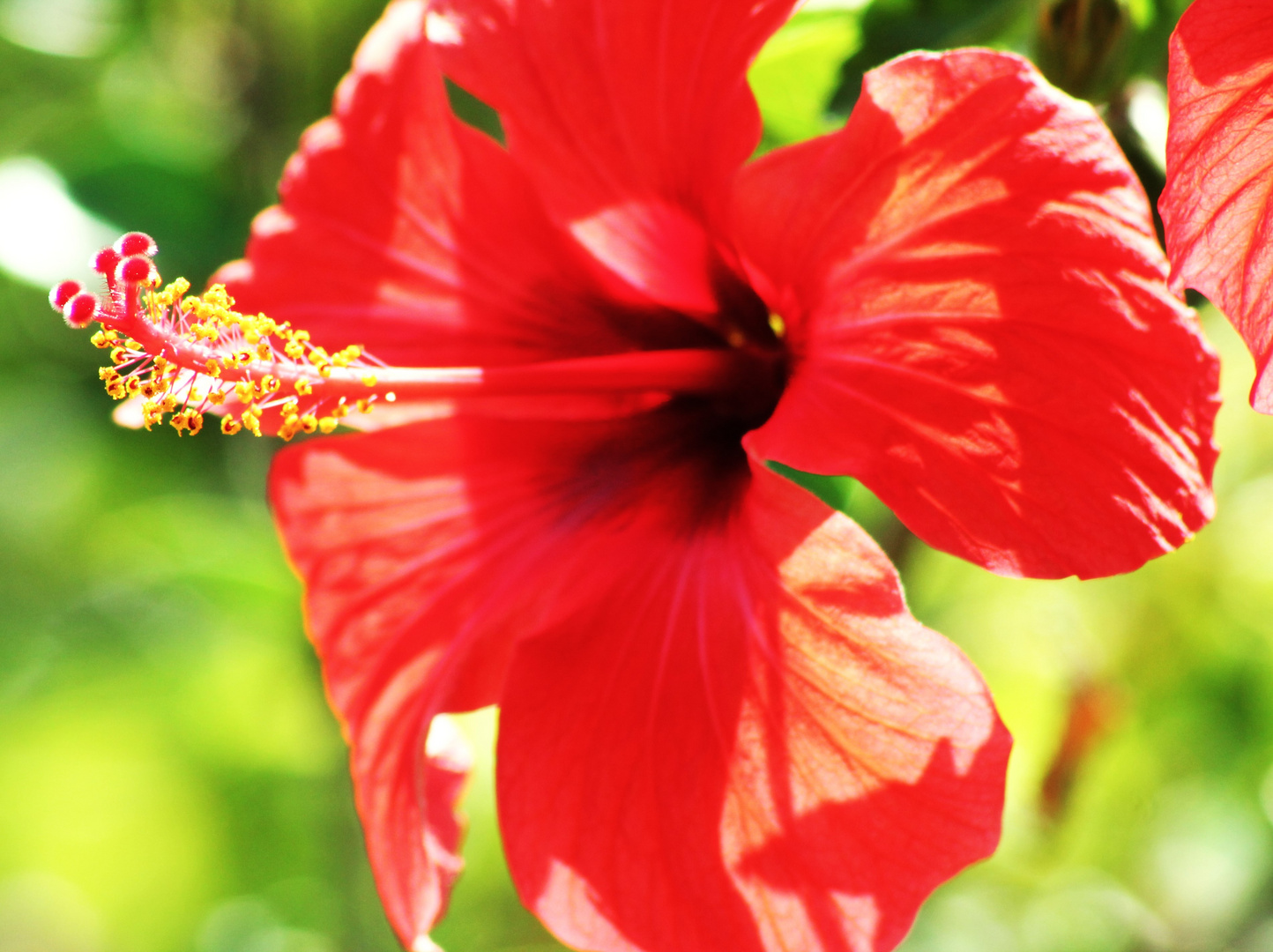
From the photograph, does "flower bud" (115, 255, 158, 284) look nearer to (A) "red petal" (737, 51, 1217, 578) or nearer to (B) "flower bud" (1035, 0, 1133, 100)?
(A) "red petal" (737, 51, 1217, 578)

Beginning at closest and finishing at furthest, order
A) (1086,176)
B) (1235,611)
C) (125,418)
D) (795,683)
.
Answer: (1086,176)
(795,683)
(125,418)
(1235,611)

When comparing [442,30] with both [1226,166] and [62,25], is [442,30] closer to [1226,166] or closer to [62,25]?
[1226,166]

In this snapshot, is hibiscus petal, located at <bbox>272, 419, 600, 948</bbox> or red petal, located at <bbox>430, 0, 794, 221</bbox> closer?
red petal, located at <bbox>430, 0, 794, 221</bbox>

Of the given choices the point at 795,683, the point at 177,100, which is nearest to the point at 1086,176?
the point at 795,683

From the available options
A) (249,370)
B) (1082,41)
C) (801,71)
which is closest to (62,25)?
(249,370)

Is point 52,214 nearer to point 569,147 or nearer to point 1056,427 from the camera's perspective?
point 569,147

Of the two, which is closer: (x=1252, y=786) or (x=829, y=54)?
(x=829, y=54)

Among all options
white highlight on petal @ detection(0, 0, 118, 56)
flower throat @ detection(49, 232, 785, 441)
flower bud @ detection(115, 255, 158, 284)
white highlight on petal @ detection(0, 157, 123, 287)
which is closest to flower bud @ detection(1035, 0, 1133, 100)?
flower throat @ detection(49, 232, 785, 441)
